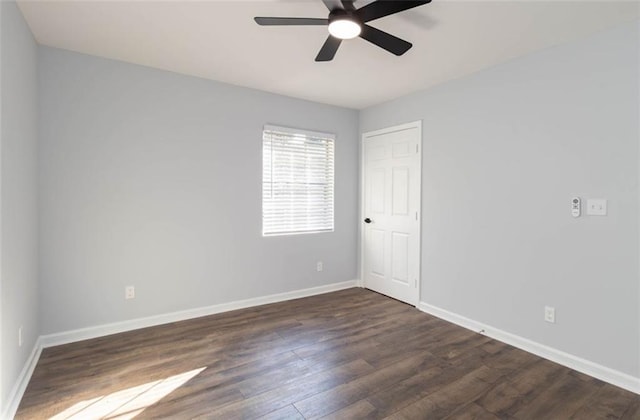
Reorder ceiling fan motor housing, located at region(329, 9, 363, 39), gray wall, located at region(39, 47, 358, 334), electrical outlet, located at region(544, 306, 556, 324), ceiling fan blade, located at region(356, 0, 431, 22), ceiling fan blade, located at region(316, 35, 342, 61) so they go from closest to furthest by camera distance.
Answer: ceiling fan blade, located at region(356, 0, 431, 22) → ceiling fan motor housing, located at region(329, 9, 363, 39) → ceiling fan blade, located at region(316, 35, 342, 61) → electrical outlet, located at region(544, 306, 556, 324) → gray wall, located at region(39, 47, 358, 334)

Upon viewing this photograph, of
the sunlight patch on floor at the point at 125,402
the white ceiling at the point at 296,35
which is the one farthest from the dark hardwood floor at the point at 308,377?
the white ceiling at the point at 296,35

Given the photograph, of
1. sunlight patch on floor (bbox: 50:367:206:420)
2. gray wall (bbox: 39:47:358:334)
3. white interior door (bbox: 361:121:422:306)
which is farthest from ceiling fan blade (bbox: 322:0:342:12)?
sunlight patch on floor (bbox: 50:367:206:420)

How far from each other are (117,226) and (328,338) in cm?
224

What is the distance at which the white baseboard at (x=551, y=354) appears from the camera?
2250 mm

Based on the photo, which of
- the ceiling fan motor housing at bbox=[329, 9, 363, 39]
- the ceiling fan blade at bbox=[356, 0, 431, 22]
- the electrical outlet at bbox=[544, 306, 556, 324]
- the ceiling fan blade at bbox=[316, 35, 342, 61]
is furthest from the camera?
the electrical outlet at bbox=[544, 306, 556, 324]

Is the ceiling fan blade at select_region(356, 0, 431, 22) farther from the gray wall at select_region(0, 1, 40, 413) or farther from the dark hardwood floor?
the dark hardwood floor

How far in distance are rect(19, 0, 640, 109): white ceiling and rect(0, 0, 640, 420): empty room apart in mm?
22

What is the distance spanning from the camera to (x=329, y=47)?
7.39ft

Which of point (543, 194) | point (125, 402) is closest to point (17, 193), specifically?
point (125, 402)

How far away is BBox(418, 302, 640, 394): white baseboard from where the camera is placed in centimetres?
225

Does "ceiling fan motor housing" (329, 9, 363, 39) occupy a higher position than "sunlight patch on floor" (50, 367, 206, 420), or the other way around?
"ceiling fan motor housing" (329, 9, 363, 39)

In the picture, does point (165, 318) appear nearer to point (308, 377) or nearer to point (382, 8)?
point (308, 377)

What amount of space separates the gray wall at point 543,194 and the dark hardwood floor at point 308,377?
0.39 meters

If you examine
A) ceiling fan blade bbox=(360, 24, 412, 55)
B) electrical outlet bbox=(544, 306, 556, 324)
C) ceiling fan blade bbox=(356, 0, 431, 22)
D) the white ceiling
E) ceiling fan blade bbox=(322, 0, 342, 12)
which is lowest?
electrical outlet bbox=(544, 306, 556, 324)
